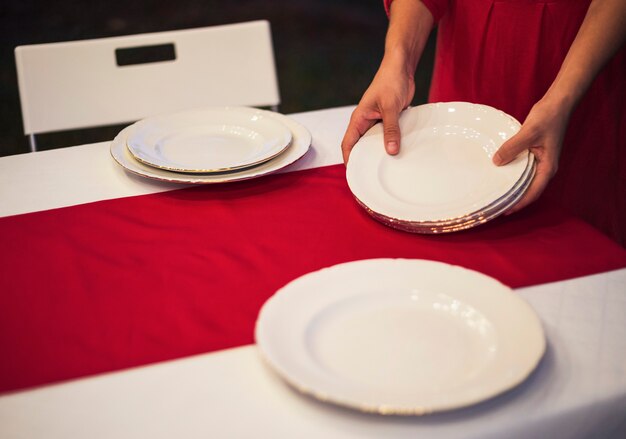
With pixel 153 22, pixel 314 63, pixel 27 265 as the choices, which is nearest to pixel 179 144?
pixel 27 265

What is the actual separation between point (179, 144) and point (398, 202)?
46cm

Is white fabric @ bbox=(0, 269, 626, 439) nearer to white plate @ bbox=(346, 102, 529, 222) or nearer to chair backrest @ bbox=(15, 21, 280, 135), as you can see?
white plate @ bbox=(346, 102, 529, 222)

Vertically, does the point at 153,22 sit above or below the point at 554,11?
below

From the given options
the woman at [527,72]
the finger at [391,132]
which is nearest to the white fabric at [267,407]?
the finger at [391,132]

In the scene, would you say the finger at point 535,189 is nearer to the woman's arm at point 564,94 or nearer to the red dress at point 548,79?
the woman's arm at point 564,94

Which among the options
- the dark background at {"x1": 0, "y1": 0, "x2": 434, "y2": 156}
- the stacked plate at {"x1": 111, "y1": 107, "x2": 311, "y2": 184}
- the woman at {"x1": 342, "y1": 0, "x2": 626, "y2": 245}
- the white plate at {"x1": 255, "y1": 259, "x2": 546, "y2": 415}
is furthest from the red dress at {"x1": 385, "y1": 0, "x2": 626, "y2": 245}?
the dark background at {"x1": 0, "y1": 0, "x2": 434, "y2": 156}

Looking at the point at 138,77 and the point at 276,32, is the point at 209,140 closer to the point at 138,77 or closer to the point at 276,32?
the point at 138,77

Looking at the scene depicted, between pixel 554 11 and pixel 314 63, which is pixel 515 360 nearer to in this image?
pixel 554 11

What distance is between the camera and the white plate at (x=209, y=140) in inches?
47.3

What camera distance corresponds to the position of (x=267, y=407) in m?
0.70

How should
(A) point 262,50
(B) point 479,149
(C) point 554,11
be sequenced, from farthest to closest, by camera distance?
(A) point 262,50
(C) point 554,11
(B) point 479,149

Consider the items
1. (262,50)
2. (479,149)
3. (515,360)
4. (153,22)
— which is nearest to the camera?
(515,360)

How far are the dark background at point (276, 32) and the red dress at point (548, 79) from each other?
6.99 ft

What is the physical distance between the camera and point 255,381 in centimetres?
74
